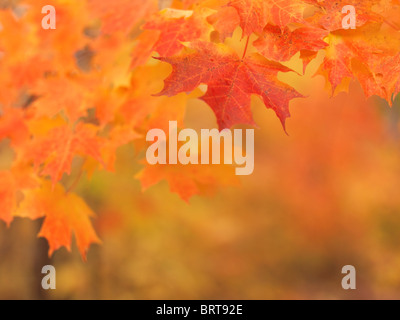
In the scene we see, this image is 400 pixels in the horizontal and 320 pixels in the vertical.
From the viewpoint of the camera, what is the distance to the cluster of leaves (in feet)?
4.75

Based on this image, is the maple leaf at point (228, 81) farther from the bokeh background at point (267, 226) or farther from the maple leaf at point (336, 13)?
the bokeh background at point (267, 226)

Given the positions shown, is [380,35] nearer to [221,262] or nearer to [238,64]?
[238,64]

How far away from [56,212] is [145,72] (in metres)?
0.85

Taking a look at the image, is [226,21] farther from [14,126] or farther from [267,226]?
[267,226]

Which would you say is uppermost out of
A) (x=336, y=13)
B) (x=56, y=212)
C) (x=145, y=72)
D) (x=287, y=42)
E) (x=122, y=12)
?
(x=122, y=12)

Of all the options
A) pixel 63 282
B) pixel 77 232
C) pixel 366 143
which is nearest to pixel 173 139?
pixel 77 232

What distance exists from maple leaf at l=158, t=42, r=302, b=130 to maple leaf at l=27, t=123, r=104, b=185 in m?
0.74

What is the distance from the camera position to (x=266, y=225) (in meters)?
7.33

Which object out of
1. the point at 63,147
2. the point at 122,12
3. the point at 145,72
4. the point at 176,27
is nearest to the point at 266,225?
the point at 145,72

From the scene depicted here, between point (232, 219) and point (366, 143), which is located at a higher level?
point (366, 143)

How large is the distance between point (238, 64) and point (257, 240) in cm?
607

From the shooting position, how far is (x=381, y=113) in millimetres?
6090

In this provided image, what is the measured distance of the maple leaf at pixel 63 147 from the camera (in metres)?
2.03

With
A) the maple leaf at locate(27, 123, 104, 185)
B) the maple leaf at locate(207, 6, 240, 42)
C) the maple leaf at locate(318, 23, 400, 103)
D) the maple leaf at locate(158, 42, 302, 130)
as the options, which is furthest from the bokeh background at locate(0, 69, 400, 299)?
the maple leaf at locate(158, 42, 302, 130)
